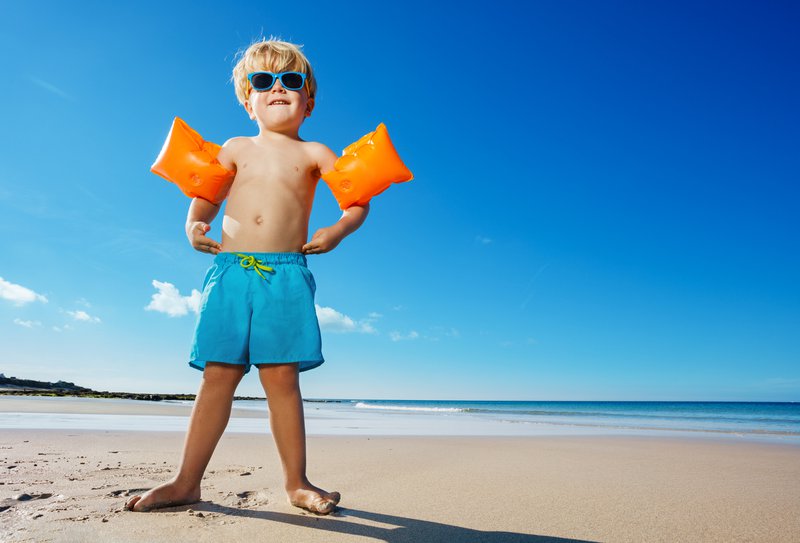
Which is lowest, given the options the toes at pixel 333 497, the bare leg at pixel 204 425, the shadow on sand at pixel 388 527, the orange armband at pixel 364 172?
the shadow on sand at pixel 388 527

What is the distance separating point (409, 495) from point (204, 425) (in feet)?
3.46

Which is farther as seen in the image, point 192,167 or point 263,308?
point 192,167

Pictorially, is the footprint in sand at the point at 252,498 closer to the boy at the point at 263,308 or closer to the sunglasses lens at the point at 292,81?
the boy at the point at 263,308

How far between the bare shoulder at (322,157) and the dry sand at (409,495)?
65.7 inches

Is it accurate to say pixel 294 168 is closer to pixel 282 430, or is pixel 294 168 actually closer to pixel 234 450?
pixel 282 430

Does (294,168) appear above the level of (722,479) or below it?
above

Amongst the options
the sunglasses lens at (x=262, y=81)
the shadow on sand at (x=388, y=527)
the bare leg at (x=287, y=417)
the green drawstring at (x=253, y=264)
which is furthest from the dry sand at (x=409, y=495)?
the sunglasses lens at (x=262, y=81)

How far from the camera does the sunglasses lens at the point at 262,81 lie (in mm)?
3014

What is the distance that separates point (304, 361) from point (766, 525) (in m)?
2.11

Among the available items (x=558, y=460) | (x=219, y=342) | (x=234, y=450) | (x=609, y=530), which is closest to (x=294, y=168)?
(x=219, y=342)

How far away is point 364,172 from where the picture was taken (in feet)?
9.46

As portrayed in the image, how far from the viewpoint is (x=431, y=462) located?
4043 millimetres

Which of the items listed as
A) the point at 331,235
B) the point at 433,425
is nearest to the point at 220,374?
the point at 331,235

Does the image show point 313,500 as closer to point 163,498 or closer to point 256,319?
point 163,498
